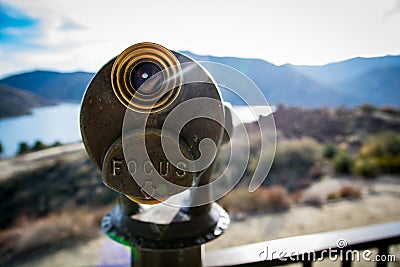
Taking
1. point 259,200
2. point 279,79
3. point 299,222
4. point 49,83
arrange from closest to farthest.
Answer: point 279,79
point 49,83
point 299,222
point 259,200

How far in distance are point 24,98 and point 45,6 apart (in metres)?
0.35

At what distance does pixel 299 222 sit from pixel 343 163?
136 cm

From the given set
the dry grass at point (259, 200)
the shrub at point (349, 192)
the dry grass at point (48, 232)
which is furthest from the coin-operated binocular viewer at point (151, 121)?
the shrub at point (349, 192)

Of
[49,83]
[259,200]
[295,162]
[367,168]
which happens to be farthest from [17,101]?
[367,168]

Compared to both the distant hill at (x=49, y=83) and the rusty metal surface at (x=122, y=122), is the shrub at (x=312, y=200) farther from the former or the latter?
the rusty metal surface at (x=122, y=122)

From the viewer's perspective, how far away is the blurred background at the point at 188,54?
0.67 metres

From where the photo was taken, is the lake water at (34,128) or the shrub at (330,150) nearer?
the lake water at (34,128)

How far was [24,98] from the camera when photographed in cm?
120

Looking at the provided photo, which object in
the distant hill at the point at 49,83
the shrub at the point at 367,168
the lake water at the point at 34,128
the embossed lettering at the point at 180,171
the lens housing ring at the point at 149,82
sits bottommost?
the shrub at the point at 367,168

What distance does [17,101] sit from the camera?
1.24m

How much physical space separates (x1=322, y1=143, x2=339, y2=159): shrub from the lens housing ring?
148 inches

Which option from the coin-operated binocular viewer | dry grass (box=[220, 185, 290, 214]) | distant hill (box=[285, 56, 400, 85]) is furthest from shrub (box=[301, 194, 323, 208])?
the coin-operated binocular viewer

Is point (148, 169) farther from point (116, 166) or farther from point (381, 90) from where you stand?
point (381, 90)

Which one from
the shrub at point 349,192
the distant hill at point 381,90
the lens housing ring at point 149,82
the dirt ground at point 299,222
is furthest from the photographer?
the shrub at point 349,192
